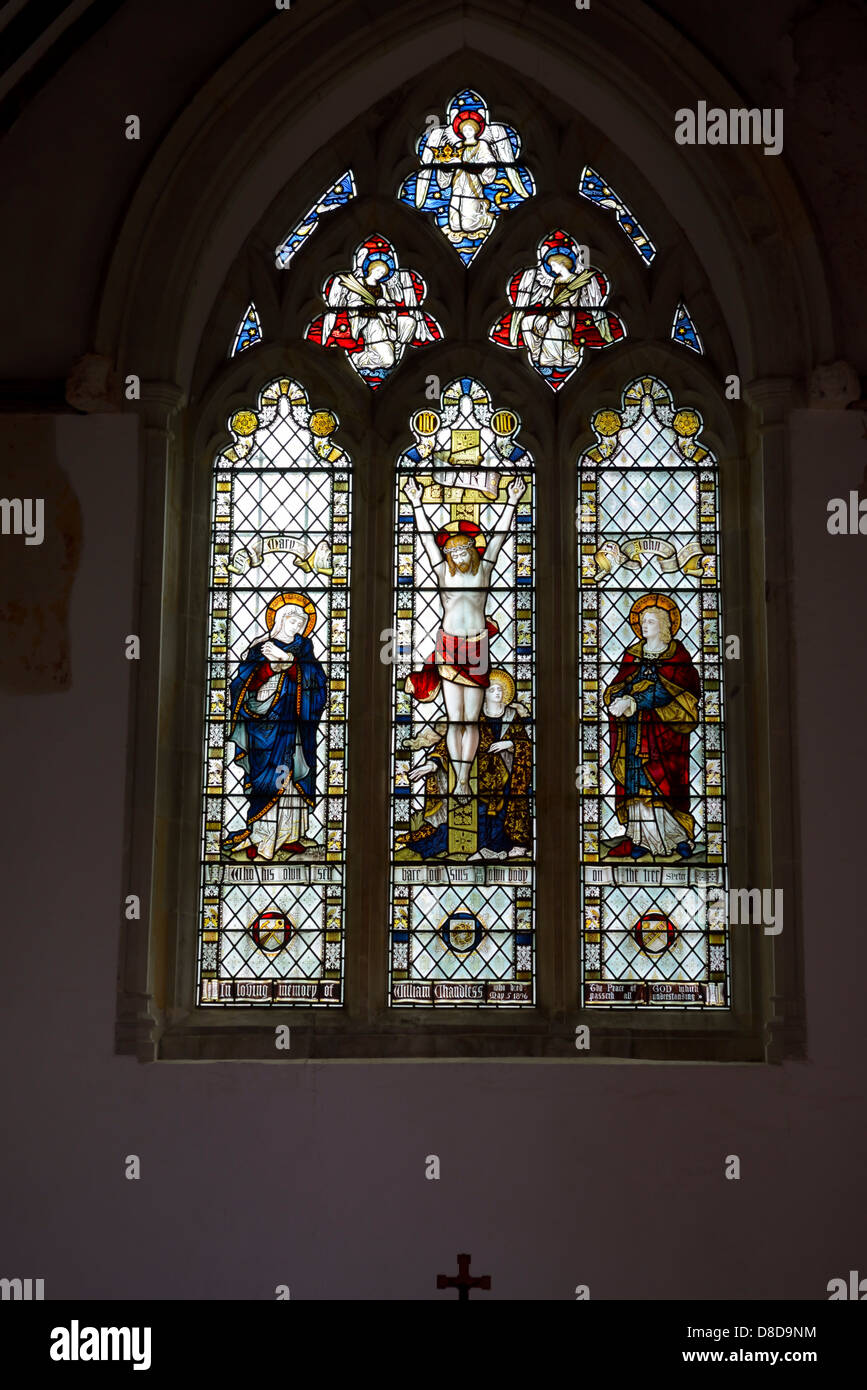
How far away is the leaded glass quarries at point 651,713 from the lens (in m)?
6.19

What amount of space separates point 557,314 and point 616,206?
0.52 metres

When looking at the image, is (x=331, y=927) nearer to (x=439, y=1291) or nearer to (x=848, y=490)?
(x=439, y=1291)

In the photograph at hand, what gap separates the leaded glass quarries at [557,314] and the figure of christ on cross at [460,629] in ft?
1.80

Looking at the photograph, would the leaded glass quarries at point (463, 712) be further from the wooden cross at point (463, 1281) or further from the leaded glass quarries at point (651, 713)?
the wooden cross at point (463, 1281)

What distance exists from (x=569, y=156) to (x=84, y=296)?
2.06m

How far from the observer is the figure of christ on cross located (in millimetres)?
6406

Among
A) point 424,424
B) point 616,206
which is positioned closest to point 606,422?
point 424,424

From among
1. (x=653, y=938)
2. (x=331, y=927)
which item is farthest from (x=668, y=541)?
(x=331, y=927)

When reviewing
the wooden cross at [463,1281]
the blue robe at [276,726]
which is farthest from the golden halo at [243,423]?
the wooden cross at [463,1281]

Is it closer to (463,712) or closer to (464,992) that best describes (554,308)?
(463,712)

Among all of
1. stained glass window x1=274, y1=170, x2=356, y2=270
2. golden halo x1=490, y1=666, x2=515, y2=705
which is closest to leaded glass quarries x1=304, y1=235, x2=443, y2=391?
stained glass window x1=274, y1=170, x2=356, y2=270

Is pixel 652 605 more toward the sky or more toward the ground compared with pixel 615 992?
more toward the sky

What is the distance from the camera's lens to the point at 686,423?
6.67m

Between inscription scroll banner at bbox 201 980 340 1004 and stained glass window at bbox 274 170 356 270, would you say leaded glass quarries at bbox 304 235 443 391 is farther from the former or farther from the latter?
inscription scroll banner at bbox 201 980 340 1004
